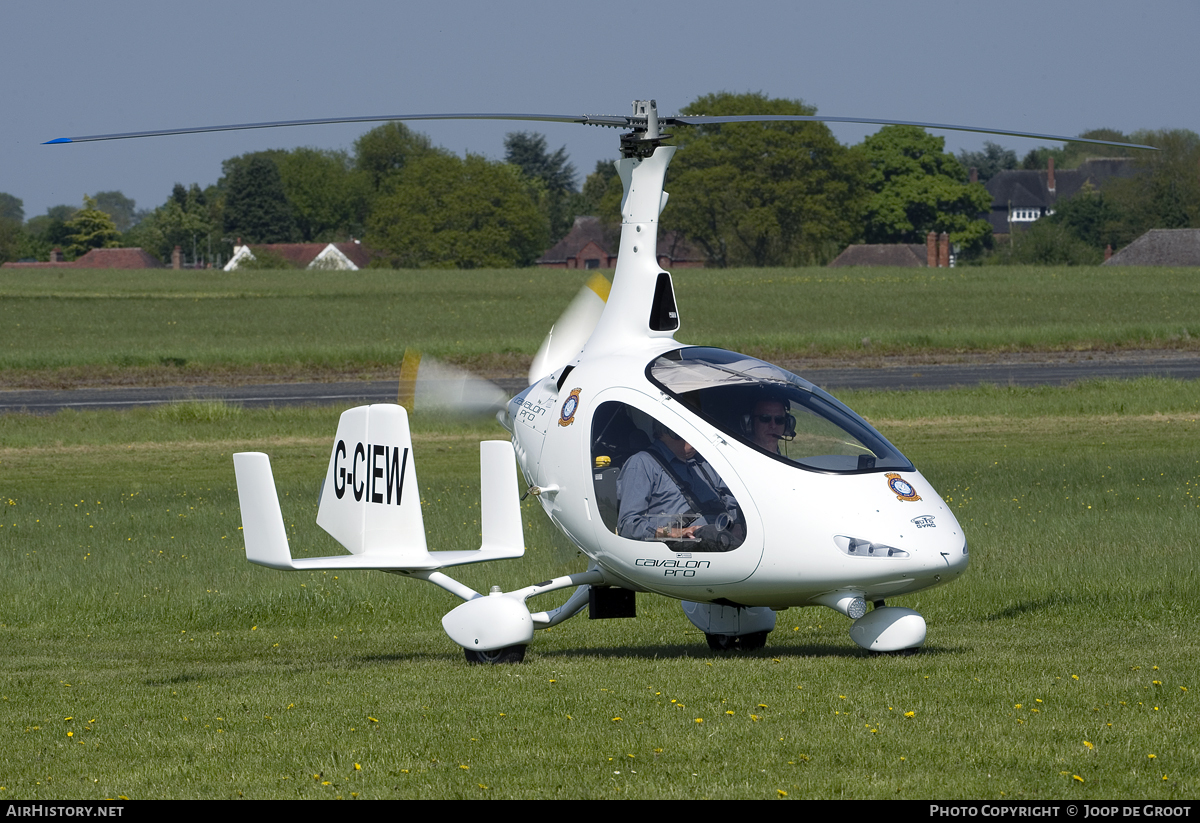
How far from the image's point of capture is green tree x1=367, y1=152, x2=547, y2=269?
123 m

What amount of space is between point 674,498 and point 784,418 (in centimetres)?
91

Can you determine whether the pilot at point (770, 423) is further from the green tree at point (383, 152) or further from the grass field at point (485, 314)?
the green tree at point (383, 152)

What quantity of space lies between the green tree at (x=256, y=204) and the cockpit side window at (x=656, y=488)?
6184 inches

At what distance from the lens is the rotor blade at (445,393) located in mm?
11500

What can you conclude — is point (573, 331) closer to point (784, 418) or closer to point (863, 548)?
point (784, 418)

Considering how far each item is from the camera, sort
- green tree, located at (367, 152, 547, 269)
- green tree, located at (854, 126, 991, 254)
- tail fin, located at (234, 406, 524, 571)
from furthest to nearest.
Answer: green tree, located at (854, 126, 991, 254) < green tree, located at (367, 152, 547, 269) < tail fin, located at (234, 406, 524, 571)

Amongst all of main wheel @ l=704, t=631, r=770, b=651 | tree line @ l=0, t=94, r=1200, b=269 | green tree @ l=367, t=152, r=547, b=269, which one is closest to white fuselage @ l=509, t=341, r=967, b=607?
main wheel @ l=704, t=631, r=770, b=651

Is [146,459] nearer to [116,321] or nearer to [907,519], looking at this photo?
[907,519]

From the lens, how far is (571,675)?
8883mm

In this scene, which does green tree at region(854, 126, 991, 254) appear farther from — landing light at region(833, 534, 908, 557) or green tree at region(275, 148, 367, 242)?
landing light at region(833, 534, 908, 557)

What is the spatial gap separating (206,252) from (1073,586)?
15695 centimetres

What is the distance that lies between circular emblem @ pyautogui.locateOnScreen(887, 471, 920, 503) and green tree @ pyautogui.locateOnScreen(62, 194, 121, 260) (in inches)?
6439

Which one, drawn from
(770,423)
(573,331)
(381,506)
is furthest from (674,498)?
(573,331)

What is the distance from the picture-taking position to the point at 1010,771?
606cm
